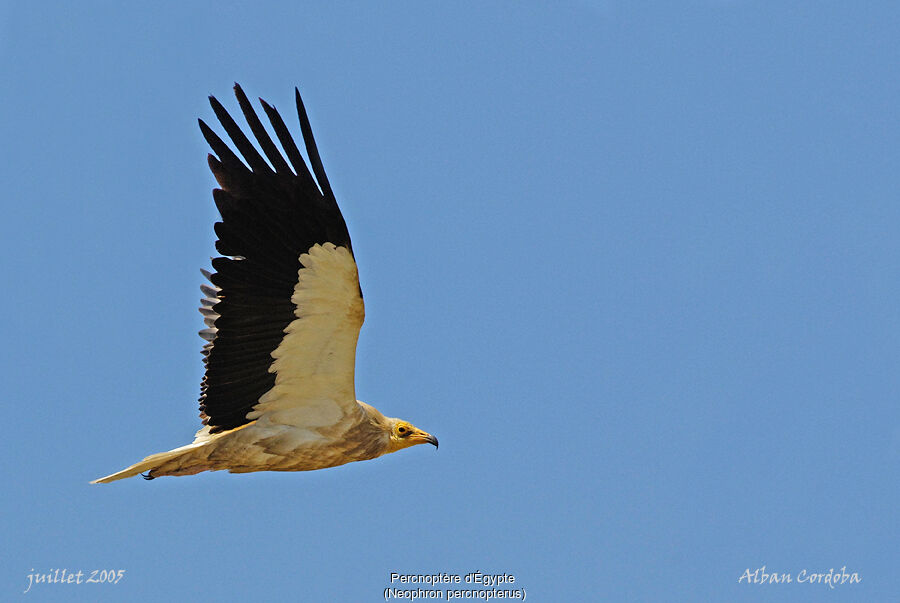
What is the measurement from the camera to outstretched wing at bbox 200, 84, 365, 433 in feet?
32.3

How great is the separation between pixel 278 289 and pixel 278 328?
1.36 feet

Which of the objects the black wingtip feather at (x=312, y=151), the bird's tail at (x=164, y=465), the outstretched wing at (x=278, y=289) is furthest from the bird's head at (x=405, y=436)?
the black wingtip feather at (x=312, y=151)

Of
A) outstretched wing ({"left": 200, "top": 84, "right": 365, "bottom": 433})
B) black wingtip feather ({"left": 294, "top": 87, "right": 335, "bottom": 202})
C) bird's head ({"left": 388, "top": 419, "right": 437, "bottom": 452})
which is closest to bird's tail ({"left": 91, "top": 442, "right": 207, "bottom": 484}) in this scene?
outstretched wing ({"left": 200, "top": 84, "right": 365, "bottom": 433})

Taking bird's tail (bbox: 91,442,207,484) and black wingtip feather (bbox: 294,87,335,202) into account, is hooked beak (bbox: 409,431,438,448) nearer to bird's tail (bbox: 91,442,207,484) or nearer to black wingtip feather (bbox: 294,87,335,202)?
bird's tail (bbox: 91,442,207,484)

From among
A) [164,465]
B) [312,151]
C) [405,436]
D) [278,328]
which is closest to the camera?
[312,151]

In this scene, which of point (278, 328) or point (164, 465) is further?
point (164, 465)

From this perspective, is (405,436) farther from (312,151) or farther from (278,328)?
(312,151)

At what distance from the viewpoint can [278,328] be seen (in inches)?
413

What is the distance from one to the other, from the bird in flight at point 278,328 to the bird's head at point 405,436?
0.01 metres

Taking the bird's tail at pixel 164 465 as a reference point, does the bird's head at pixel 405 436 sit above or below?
above

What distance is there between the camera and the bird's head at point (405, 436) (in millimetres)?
11875

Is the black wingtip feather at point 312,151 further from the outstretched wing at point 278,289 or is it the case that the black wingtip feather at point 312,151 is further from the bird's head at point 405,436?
the bird's head at point 405,436

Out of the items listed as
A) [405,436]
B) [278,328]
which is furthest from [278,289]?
[405,436]

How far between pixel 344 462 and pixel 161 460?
1.80 meters
